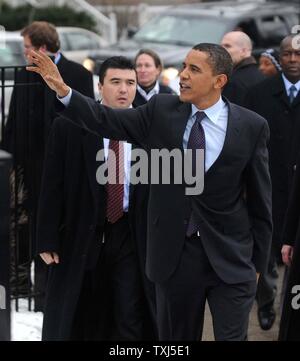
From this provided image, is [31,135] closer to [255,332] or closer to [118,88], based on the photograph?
[118,88]

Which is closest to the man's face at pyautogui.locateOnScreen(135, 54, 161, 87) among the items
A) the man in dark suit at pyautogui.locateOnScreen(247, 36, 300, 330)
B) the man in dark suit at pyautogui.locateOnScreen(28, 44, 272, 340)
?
the man in dark suit at pyautogui.locateOnScreen(247, 36, 300, 330)

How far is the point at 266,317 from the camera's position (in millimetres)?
8016

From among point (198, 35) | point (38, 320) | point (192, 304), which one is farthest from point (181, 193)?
point (198, 35)

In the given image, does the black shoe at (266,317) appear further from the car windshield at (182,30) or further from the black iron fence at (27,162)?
the car windshield at (182,30)

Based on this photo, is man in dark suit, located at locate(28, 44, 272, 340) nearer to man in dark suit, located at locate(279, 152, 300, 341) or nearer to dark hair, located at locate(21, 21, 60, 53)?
man in dark suit, located at locate(279, 152, 300, 341)

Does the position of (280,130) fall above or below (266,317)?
above

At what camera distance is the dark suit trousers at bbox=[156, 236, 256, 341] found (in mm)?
5414

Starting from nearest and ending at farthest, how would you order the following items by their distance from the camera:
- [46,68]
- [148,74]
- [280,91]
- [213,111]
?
[46,68] → [213,111] → [280,91] → [148,74]

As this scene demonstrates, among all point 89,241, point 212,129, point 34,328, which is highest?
point 212,129

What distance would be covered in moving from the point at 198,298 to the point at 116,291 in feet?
3.14


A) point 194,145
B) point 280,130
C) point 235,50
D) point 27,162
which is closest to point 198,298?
point 194,145

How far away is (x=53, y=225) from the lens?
613 centimetres

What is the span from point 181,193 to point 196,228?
0.63ft
